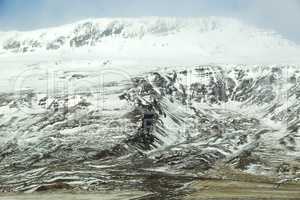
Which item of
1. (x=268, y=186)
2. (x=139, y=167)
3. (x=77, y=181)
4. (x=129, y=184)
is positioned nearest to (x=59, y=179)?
(x=77, y=181)

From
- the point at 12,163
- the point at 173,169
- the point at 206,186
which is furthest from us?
the point at 12,163

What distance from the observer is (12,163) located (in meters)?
199

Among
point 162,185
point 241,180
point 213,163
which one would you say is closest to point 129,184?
point 162,185

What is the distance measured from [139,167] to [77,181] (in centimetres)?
3614

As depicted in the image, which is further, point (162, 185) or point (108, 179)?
point (108, 179)

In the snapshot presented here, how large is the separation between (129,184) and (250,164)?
51.3m

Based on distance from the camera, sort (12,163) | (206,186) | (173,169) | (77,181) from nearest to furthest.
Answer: (206,186), (77,181), (173,169), (12,163)

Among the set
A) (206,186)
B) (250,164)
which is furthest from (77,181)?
(250,164)

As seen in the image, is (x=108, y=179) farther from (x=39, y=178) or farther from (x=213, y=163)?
(x=213, y=163)

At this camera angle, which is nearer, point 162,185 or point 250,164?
point 162,185

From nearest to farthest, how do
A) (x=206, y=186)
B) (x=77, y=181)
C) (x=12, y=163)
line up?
(x=206, y=186) → (x=77, y=181) → (x=12, y=163)

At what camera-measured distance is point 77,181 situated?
153500mm

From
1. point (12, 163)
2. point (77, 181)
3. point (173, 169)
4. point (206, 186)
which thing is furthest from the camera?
point (12, 163)

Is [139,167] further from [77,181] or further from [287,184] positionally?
[287,184]
